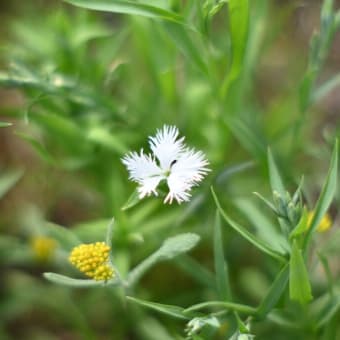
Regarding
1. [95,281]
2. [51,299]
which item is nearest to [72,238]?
[95,281]

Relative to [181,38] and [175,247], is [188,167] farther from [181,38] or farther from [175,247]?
[181,38]

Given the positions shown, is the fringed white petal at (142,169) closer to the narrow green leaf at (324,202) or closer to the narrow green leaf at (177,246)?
the narrow green leaf at (177,246)

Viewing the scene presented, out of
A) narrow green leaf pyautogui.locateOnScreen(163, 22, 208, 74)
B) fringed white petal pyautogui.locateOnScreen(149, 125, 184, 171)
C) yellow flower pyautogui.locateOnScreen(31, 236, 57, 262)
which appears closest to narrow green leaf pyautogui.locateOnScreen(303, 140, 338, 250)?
fringed white petal pyautogui.locateOnScreen(149, 125, 184, 171)

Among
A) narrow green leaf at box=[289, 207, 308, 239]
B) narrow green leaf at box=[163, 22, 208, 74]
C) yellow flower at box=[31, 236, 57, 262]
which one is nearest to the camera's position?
narrow green leaf at box=[289, 207, 308, 239]

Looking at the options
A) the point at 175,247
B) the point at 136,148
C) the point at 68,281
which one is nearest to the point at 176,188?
the point at 175,247

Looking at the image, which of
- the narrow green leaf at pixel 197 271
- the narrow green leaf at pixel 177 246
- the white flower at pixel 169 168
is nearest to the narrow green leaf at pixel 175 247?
the narrow green leaf at pixel 177 246

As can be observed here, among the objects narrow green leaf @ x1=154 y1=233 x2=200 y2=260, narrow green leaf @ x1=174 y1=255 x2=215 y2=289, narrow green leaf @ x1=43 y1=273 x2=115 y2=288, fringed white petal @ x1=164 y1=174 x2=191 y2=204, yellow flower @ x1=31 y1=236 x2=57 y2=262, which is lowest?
yellow flower @ x1=31 y1=236 x2=57 y2=262

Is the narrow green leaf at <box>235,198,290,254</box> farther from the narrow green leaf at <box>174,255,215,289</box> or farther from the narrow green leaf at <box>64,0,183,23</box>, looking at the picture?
the narrow green leaf at <box>64,0,183,23</box>
